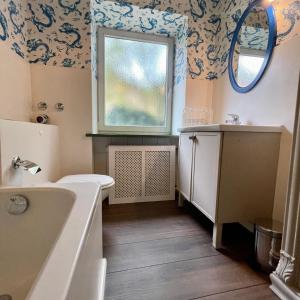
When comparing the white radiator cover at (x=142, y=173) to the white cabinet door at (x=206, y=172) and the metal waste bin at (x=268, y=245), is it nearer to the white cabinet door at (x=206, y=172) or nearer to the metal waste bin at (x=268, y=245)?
the white cabinet door at (x=206, y=172)

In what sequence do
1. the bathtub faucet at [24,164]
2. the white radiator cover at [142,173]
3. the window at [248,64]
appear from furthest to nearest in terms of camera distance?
1. the white radiator cover at [142,173]
2. the window at [248,64]
3. the bathtub faucet at [24,164]

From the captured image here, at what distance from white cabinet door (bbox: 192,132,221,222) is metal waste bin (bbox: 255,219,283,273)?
274mm

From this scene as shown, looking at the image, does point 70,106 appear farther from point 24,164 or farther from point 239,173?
point 239,173

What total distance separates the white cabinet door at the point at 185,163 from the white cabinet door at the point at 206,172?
91mm

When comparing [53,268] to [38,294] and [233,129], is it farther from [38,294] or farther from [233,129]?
[233,129]

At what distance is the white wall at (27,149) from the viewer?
939 mm

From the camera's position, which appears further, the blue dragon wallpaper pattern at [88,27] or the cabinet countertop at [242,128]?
the blue dragon wallpaper pattern at [88,27]

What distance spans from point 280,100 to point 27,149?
5.19ft

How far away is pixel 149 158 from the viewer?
2.04 metres

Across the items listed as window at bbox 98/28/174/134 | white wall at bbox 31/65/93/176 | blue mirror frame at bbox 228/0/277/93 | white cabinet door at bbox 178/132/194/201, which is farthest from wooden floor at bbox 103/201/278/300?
blue mirror frame at bbox 228/0/277/93

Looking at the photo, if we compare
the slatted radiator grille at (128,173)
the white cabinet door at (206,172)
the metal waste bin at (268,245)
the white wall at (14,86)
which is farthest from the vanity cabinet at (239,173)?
the white wall at (14,86)

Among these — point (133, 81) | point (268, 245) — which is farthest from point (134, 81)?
point (268, 245)

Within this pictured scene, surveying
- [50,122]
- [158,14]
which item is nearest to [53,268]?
[50,122]

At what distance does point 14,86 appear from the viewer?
142 centimetres
